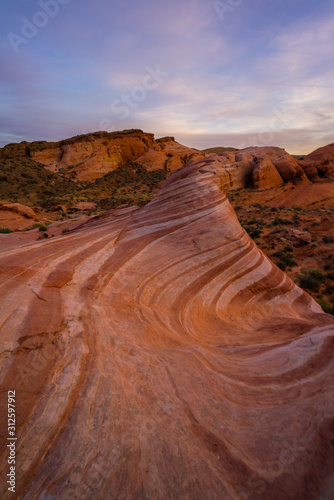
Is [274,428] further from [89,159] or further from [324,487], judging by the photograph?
[89,159]

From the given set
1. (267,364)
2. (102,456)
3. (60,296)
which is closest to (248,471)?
(102,456)

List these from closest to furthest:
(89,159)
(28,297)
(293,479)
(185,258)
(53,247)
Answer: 1. (293,479)
2. (28,297)
3. (53,247)
4. (185,258)
5. (89,159)

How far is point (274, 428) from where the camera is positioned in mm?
2539

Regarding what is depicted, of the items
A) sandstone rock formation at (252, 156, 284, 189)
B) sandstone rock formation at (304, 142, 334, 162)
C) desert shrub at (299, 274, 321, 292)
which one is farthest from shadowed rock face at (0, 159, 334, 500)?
sandstone rock formation at (304, 142, 334, 162)

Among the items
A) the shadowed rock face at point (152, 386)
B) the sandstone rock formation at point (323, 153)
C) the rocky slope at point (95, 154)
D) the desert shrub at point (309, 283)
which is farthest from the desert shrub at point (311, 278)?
the sandstone rock formation at point (323, 153)

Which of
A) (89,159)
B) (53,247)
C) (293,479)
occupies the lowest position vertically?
(293,479)

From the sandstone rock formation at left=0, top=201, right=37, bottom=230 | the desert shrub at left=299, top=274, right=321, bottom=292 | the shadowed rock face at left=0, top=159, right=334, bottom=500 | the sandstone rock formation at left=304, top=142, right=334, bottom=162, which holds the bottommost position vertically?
the desert shrub at left=299, top=274, right=321, bottom=292

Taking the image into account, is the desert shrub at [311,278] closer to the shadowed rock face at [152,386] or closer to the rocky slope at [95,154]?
the shadowed rock face at [152,386]

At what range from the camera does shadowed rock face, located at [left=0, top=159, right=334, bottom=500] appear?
2.05 meters

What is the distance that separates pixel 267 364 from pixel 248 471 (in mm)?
1769

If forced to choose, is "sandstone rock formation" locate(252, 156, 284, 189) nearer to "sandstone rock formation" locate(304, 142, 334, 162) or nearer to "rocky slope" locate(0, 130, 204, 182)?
"rocky slope" locate(0, 130, 204, 182)

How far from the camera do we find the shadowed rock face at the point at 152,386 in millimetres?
2047

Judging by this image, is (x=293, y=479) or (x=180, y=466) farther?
(x=180, y=466)

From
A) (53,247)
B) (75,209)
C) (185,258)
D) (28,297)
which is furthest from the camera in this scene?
(75,209)
